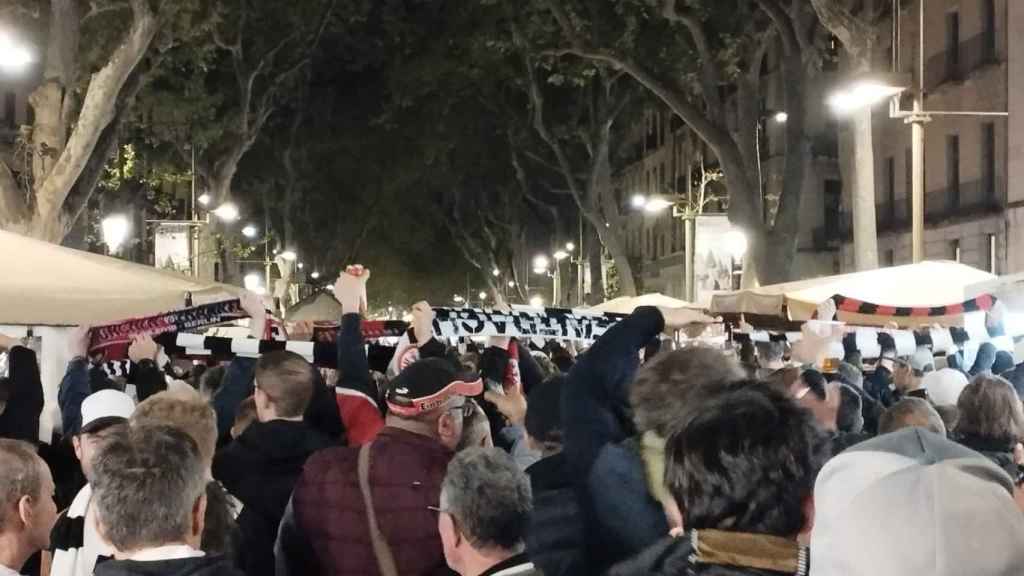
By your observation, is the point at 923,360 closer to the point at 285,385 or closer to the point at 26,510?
the point at 285,385

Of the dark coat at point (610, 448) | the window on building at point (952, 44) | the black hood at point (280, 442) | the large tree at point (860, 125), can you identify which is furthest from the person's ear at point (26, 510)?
the window on building at point (952, 44)

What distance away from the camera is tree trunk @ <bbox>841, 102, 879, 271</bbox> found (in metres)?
17.9

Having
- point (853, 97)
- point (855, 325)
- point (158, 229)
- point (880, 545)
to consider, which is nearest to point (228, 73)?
point (158, 229)

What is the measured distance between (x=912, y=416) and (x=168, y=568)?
12.7 ft

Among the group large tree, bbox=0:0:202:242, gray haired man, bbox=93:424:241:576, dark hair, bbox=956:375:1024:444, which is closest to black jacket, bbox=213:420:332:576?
gray haired man, bbox=93:424:241:576

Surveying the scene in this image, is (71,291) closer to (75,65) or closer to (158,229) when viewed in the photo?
(75,65)

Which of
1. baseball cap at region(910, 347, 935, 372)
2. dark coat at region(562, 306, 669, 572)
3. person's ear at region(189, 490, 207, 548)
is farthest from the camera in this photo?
baseball cap at region(910, 347, 935, 372)

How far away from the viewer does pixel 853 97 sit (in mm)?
15391

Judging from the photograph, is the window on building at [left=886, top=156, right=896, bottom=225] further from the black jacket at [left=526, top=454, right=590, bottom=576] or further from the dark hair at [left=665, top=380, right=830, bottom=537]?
the dark hair at [left=665, top=380, right=830, bottom=537]

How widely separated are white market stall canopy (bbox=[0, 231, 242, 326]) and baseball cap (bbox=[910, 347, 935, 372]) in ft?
17.9

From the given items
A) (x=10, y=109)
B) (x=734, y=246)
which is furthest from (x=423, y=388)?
(x=10, y=109)

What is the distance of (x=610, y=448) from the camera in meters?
3.88

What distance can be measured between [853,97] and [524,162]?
3002 centimetres

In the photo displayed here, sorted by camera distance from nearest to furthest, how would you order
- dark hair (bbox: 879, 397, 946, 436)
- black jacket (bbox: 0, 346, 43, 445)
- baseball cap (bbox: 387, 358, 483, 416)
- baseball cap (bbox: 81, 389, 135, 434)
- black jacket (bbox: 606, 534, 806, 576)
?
black jacket (bbox: 606, 534, 806, 576) → baseball cap (bbox: 387, 358, 483, 416) → baseball cap (bbox: 81, 389, 135, 434) → dark hair (bbox: 879, 397, 946, 436) → black jacket (bbox: 0, 346, 43, 445)
